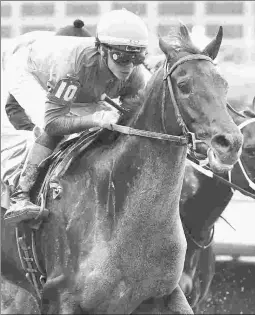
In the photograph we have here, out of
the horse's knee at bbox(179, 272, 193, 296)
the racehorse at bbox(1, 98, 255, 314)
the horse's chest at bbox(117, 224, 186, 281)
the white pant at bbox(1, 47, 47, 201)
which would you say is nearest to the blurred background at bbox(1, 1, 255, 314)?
the racehorse at bbox(1, 98, 255, 314)

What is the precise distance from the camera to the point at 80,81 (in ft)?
18.1

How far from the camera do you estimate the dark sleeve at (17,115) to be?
6895 millimetres

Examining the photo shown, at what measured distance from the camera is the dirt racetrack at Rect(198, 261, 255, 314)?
8484 millimetres

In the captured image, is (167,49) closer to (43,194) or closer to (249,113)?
(43,194)

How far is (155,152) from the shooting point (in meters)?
5.14

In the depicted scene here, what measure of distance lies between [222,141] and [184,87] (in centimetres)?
39

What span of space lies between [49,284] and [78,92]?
1.09 meters

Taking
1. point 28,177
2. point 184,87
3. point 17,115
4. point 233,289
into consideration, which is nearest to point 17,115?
point 17,115

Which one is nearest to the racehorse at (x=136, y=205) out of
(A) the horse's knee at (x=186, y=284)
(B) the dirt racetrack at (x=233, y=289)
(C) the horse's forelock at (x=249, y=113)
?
(A) the horse's knee at (x=186, y=284)

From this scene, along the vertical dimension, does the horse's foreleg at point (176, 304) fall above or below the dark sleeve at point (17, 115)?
below

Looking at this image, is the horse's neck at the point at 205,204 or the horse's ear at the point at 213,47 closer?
the horse's ear at the point at 213,47

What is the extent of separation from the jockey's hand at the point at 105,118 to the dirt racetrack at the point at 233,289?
335 centimetres

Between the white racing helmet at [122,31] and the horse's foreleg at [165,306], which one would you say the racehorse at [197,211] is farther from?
the white racing helmet at [122,31]

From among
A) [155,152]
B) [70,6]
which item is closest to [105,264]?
[155,152]
